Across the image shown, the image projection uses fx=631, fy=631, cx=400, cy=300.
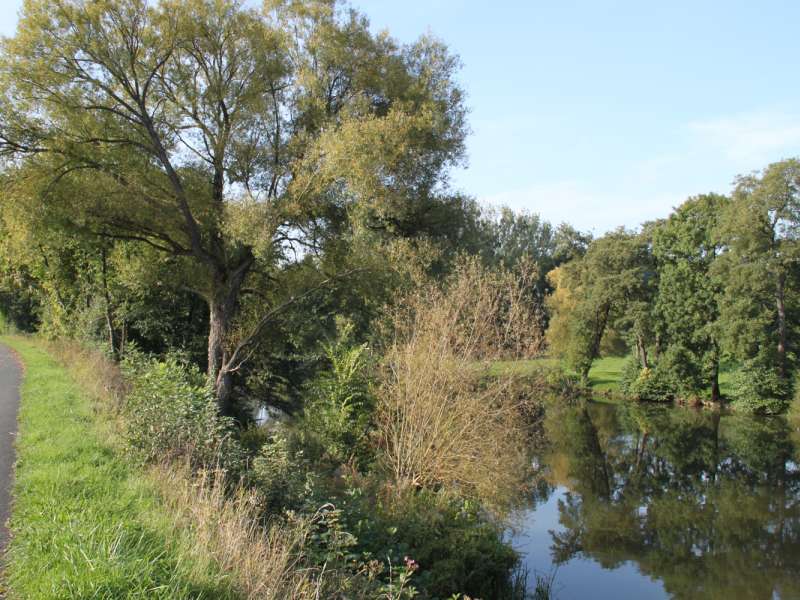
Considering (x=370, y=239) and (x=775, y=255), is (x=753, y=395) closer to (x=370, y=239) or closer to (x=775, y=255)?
(x=775, y=255)

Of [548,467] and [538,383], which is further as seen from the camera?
[548,467]

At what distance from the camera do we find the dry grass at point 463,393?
11.1 m

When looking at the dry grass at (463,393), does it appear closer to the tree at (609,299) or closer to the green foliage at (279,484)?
the green foliage at (279,484)

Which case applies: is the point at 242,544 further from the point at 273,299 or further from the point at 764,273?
the point at 764,273

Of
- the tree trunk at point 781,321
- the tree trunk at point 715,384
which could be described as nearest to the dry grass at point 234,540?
the tree trunk at point 781,321

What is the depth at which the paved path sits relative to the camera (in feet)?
19.6

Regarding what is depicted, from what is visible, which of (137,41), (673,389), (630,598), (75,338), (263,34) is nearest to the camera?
(630,598)

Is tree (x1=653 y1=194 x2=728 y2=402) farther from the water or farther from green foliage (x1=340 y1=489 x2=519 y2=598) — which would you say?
green foliage (x1=340 y1=489 x2=519 y2=598)

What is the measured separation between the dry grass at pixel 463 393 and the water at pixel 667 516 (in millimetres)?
2617

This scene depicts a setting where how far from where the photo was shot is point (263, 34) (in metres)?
16.1

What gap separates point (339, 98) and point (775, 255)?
82.2ft

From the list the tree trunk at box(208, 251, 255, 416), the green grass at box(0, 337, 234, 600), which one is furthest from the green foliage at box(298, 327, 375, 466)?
the green grass at box(0, 337, 234, 600)

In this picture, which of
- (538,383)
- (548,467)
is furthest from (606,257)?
(538,383)

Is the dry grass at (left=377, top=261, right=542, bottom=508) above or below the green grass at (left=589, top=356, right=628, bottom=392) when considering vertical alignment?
below
